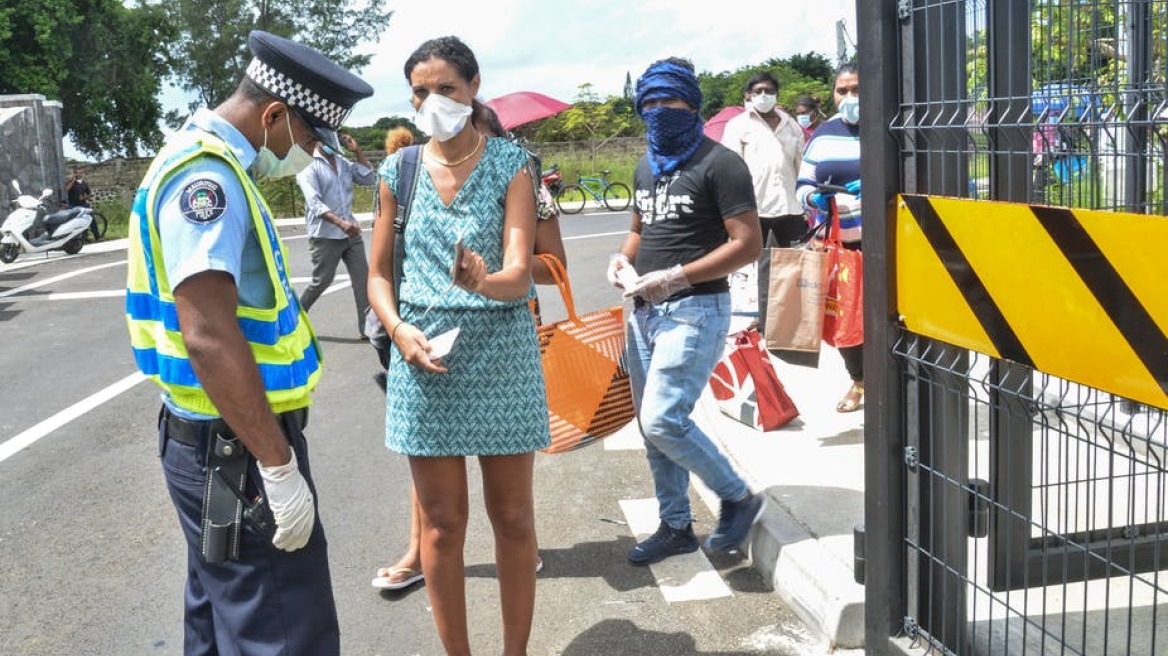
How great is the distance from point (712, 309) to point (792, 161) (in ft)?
16.8

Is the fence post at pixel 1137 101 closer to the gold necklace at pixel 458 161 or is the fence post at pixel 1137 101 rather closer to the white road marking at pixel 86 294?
the gold necklace at pixel 458 161

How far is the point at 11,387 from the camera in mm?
8711

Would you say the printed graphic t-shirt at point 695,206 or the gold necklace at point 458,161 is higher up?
the gold necklace at point 458,161

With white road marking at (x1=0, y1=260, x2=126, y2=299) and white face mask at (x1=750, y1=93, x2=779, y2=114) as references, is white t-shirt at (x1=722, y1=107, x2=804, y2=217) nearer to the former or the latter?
white face mask at (x1=750, y1=93, x2=779, y2=114)

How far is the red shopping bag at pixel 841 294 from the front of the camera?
5.45 metres

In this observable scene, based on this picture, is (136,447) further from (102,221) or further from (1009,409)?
(102,221)

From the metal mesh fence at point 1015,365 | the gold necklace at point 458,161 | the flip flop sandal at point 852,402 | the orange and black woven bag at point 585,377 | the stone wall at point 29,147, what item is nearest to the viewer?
the metal mesh fence at point 1015,365

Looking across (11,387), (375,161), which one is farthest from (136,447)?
(375,161)

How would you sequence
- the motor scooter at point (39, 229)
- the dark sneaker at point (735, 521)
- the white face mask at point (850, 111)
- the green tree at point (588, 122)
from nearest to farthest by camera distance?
1. the dark sneaker at point (735, 521)
2. the white face mask at point (850, 111)
3. the motor scooter at point (39, 229)
4. the green tree at point (588, 122)

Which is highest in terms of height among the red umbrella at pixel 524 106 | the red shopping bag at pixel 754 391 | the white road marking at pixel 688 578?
the red umbrella at pixel 524 106

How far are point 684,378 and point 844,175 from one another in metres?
2.45

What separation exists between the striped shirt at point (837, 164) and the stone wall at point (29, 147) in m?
20.9

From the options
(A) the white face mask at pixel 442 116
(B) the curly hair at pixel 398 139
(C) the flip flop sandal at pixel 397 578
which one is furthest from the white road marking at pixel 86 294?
(A) the white face mask at pixel 442 116

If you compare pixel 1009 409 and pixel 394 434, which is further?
pixel 394 434
